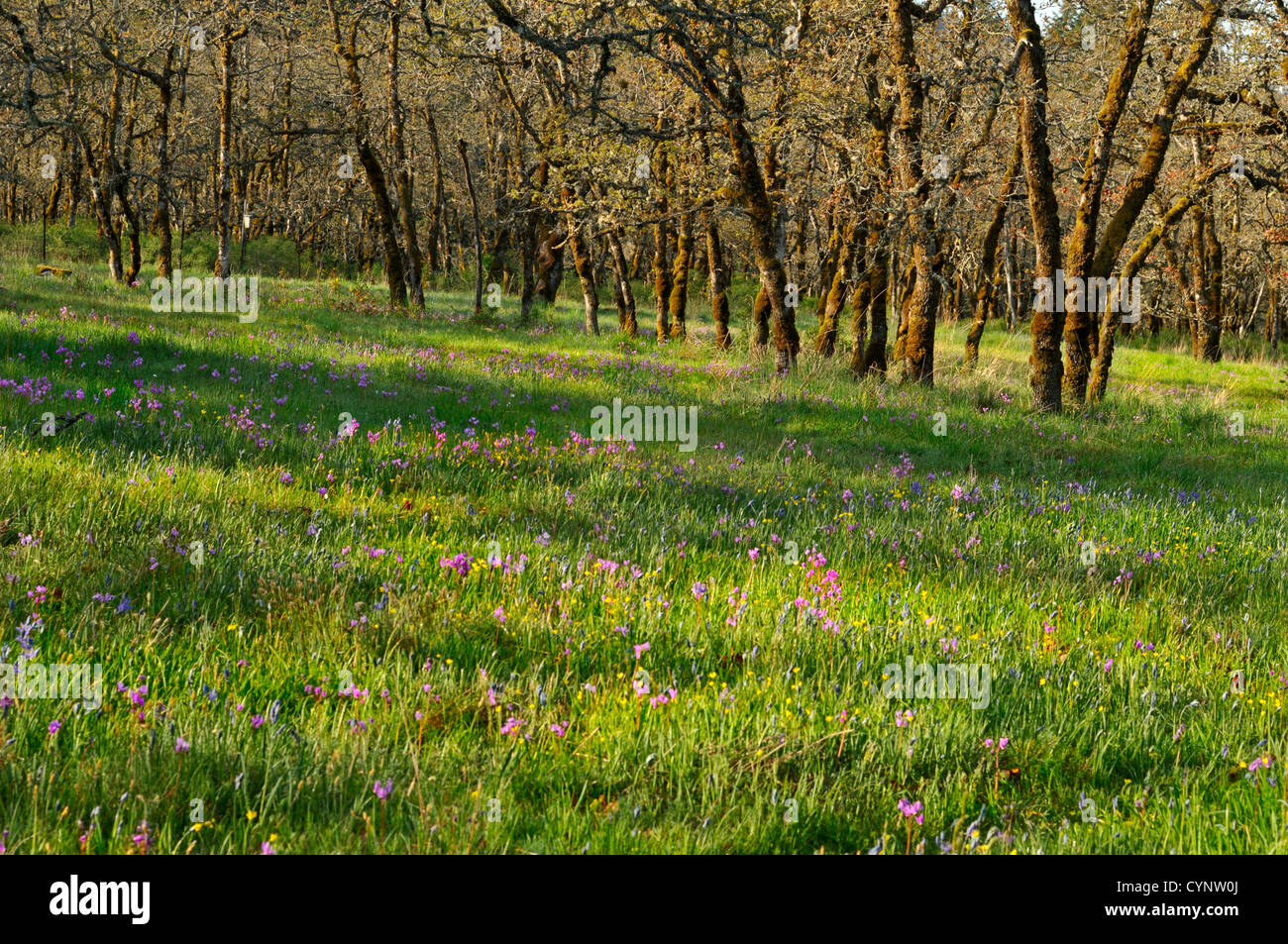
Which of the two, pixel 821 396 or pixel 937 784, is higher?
pixel 821 396

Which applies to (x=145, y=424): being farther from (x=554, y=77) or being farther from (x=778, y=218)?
(x=554, y=77)

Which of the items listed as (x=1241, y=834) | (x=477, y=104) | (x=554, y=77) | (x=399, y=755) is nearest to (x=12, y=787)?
(x=399, y=755)

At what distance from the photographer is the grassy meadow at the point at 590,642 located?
2783mm

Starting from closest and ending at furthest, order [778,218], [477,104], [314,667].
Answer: [314,667] < [778,218] < [477,104]

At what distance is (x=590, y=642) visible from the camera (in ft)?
13.4

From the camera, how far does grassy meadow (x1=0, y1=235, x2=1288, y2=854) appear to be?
278cm

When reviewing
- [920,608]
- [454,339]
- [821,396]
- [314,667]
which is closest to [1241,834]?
[920,608]

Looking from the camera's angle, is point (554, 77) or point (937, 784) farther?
point (554, 77)

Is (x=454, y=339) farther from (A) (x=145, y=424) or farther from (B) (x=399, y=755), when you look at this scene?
(B) (x=399, y=755)

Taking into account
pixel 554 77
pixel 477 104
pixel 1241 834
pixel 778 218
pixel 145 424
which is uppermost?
pixel 477 104

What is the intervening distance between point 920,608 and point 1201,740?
149 centimetres

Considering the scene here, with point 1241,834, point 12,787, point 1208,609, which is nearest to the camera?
point 12,787

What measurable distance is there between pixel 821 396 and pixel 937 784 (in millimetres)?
10816

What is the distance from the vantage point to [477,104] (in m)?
30.7
